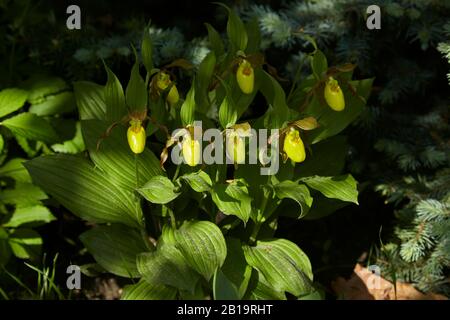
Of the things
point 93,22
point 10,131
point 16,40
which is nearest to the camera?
point 10,131

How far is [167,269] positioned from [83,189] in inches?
12.2

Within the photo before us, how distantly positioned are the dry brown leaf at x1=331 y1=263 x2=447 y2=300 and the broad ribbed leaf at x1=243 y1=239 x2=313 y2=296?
296 millimetres

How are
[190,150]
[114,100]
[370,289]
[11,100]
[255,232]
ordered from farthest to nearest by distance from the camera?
1. [370,289]
2. [11,100]
3. [255,232]
4. [114,100]
5. [190,150]

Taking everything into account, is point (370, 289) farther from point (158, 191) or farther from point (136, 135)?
point (136, 135)

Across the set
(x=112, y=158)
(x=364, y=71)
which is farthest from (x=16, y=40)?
(x=364, y=71)

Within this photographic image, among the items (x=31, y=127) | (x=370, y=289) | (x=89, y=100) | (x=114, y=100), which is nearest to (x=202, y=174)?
(x=114, y=100)

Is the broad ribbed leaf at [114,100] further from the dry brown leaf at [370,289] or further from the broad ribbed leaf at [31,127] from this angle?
the dry brown leaf at [370,289]

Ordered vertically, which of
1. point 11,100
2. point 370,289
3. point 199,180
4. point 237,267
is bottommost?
point 370,289

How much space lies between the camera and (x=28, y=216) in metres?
1.94

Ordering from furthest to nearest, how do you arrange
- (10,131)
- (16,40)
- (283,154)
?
(16,40) < (10,131) < (283,154)

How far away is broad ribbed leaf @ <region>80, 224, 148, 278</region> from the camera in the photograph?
5.89 ft

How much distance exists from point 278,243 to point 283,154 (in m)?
0.29
